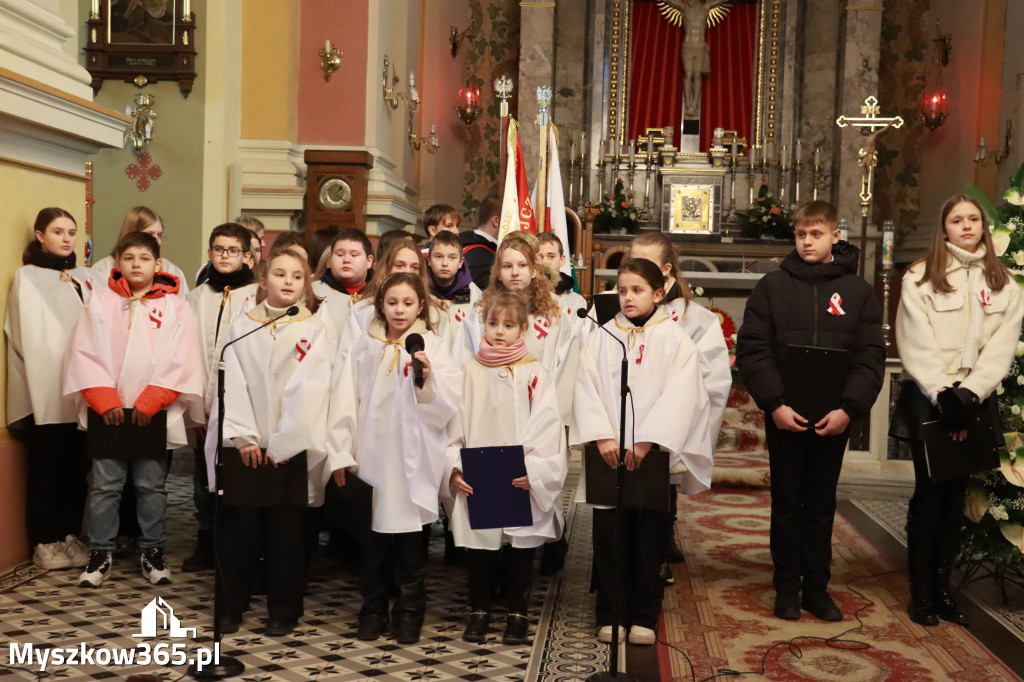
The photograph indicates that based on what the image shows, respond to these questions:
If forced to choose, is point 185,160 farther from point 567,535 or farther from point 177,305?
point 567,535

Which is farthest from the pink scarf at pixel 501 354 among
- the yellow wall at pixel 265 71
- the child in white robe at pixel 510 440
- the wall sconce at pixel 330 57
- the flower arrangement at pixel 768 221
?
the flower arrangement at pixel 768 221

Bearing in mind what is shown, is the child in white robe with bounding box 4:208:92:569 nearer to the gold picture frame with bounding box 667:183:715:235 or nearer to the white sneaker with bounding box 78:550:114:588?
the white sneaker with bounding box 78:550:114:588

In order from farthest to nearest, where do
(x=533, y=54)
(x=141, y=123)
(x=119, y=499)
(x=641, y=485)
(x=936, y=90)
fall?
(x=533, y=54) → (x=936, y=90) → (x=141, y=123) → (x=119, y=499) → (x=641, y=485)

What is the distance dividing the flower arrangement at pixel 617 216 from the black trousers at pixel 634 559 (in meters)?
9.89

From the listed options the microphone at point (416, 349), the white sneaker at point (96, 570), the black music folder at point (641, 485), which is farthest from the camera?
the white sneaker at point (96, 570)

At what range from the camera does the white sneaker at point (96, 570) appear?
483 cm

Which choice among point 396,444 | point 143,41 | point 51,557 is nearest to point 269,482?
point 396,444

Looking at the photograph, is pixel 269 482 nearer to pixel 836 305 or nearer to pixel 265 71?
pixel 836 305

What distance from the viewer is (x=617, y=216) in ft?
45.9

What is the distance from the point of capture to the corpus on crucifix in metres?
15.2

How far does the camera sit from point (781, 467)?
466 cm

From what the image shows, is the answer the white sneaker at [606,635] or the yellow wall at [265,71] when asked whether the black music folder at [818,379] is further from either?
the yellow wall at [265,71]

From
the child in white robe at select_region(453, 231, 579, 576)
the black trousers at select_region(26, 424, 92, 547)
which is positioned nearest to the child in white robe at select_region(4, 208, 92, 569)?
the black trousers at select_region(26, 424, 92, 547)

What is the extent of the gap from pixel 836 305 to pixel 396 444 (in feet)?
6.51
